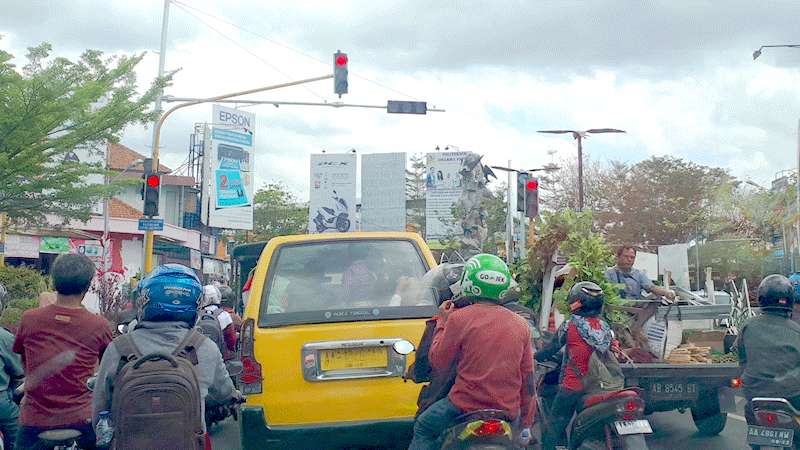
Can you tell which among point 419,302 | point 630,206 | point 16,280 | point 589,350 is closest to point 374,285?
point 419,302

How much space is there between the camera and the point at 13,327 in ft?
48.4

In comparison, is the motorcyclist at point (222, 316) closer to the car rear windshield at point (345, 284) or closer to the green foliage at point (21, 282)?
the car rear windshield at point (345, 284)

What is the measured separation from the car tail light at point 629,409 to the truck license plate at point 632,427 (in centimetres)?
4

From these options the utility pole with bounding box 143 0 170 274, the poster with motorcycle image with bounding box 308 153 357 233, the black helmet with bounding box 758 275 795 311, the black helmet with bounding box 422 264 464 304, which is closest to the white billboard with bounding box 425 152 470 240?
the poster with motorcycle image with bounding box 308 153 357 233

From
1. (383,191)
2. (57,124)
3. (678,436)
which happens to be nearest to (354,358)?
(678,436)

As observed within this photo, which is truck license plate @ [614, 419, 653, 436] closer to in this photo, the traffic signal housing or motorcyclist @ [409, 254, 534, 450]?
motorcyclist @ [409, 254, 534, 450]

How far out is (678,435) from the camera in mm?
9430

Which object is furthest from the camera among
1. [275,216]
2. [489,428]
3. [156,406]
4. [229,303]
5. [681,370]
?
[275,216]

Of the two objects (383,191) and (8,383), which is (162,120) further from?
(383,191)

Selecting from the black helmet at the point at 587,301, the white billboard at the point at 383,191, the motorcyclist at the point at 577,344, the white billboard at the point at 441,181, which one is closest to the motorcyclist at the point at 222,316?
the motorcyclist at the point at 577,344

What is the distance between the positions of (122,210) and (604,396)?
4126cm

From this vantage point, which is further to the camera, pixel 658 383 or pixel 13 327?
pixel 13 327

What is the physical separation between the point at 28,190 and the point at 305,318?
994cm

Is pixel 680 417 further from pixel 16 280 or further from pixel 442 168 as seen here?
pixel 442 168
